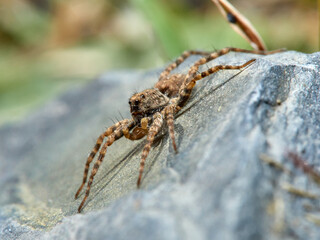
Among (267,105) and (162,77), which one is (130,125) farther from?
(267,105)

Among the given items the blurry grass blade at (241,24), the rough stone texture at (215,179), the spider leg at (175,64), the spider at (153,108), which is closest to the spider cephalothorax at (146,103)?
the spider at (153,108)

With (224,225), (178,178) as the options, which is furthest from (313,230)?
(178,178)

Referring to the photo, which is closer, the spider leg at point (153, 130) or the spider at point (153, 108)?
the spider leg at point (153, 130)

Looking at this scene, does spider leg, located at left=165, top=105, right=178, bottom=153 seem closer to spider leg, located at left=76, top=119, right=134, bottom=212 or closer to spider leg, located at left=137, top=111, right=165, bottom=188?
spider leg, located at left=137, top=111, right=165, bottom=188

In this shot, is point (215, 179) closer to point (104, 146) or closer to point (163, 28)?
point (104, 146)

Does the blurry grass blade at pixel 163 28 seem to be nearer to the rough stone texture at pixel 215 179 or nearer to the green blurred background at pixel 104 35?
the green blurred background at pixel 104 35

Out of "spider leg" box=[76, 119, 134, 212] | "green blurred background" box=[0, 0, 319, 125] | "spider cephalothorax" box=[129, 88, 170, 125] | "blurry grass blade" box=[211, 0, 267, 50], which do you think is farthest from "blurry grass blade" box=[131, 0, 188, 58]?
"spider leg" box=[76, 119, 134, 212]
